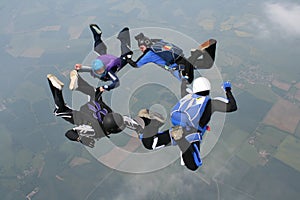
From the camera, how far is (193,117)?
4797mm

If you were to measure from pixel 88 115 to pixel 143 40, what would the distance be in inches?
86.1

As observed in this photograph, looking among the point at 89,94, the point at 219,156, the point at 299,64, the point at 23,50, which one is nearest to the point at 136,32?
the point at 89,94

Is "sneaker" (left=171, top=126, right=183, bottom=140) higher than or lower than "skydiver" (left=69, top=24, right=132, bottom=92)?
lower

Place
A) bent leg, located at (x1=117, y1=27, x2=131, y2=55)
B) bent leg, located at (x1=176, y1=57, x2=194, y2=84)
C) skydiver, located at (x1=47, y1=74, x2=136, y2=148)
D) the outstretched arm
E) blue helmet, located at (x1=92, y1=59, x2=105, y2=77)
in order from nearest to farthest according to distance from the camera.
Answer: the outstretched arm, skydiver, located at (x1=47, y1=74, x2=136, y2=148), blue helmet, located at (x1=92, y1=59, x2=105, y2=77), bent leg, located at (x1=176, y1=57, x2=194, y2=84), bent leg, located at (x1=117, y1=27, x2=131, y2=55)

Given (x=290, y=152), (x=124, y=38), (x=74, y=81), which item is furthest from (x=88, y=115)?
(x=290, y=152)

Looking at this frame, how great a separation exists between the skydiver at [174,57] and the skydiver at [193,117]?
82 cm

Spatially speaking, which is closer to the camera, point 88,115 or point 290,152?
point 88,115

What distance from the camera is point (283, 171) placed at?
100ft

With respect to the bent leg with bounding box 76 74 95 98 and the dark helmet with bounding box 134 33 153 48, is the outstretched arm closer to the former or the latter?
the dark helmet with bounding box 134 33 153 48


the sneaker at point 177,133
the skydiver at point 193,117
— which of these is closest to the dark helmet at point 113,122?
the skydiver at point 193,117

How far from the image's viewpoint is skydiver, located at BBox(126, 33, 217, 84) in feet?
17.8

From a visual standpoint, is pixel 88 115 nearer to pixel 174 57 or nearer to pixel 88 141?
pixel 88 141

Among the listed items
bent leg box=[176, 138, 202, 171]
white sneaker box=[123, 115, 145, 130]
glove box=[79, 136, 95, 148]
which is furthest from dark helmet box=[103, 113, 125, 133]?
bent leg box=[176, 138, 202, 171]

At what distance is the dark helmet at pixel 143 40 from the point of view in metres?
5.95
